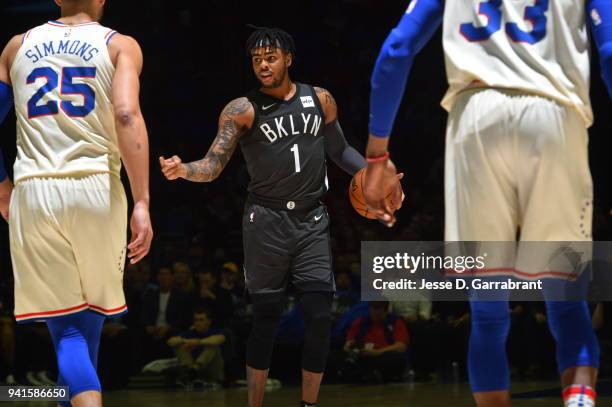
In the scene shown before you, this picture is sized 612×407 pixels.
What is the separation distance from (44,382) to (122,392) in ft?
2.12

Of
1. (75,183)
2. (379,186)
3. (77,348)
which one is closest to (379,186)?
(379,186)

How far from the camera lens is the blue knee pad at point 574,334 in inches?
147

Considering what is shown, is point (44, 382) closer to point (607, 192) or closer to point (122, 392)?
point (122, 392)

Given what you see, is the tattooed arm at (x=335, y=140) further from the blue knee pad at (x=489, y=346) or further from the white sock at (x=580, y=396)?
the white sock at (x=580, y=396)

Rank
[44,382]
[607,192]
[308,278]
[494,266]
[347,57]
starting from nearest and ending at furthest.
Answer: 1. [494,266]
2. [308,278]
3. [44,382]
4. [607,192]
5. [347,57]

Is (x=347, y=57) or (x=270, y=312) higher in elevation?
(x=347, y=57)

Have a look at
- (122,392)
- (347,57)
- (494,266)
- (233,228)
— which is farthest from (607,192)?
(494,266)

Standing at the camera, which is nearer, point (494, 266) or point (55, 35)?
point (494, 266)

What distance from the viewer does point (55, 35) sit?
4.53 metres

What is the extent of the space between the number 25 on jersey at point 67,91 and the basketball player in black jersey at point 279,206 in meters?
1.31

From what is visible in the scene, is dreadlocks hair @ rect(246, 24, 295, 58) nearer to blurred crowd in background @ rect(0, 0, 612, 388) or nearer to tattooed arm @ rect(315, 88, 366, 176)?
tattooed arm @ rect(315, 88, 366, 176)

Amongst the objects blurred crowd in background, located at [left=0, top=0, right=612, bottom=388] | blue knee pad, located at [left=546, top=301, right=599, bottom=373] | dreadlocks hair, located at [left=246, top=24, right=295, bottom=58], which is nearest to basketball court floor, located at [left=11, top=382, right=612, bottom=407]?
blurred crowd in background, located at [left=0, top=0, right=612, bottom=388]

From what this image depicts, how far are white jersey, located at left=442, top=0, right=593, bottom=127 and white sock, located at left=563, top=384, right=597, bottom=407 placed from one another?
95 cm

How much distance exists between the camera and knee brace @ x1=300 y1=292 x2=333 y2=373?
572cm
